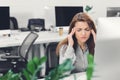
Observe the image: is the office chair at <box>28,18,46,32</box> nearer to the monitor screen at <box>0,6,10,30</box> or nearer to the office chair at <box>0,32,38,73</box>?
the monitor screen at <box>0,6,10,30</box>

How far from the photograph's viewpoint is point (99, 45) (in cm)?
101

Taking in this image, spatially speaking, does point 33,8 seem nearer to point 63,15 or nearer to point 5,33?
point 63,15

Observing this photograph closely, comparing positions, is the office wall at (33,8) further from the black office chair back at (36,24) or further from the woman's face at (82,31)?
the woman's face at (82,31)

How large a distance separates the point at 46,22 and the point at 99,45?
4769 mm

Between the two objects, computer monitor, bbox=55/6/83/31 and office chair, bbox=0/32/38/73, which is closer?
office chair, bbox=0/32/38/73

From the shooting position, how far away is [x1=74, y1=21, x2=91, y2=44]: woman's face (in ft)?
5.89

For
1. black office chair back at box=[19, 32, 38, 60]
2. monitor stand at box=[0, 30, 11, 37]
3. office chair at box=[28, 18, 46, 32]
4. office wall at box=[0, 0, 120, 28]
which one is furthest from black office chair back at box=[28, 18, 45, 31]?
black office chair back at box=[19, 32, 38, 60]

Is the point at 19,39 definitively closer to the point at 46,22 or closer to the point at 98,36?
the point at 46,22

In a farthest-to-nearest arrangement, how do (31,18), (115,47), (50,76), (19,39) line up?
(31,18) < (19,39) < (115,47) < (50,76)

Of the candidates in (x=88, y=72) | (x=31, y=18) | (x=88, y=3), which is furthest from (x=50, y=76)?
(x=88, y=3)

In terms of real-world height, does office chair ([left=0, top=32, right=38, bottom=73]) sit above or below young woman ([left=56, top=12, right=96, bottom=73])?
below

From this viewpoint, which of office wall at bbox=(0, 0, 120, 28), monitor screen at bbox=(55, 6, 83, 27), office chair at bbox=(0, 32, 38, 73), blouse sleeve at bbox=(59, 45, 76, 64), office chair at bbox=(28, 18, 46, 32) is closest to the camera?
blouse sleeve at bbox=(59, 45, 76, 64)

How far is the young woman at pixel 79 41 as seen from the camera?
70.7 inches

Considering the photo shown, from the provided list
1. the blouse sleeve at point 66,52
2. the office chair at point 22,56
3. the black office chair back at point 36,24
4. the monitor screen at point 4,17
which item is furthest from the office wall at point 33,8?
the blouse sleeve at point 66,52
